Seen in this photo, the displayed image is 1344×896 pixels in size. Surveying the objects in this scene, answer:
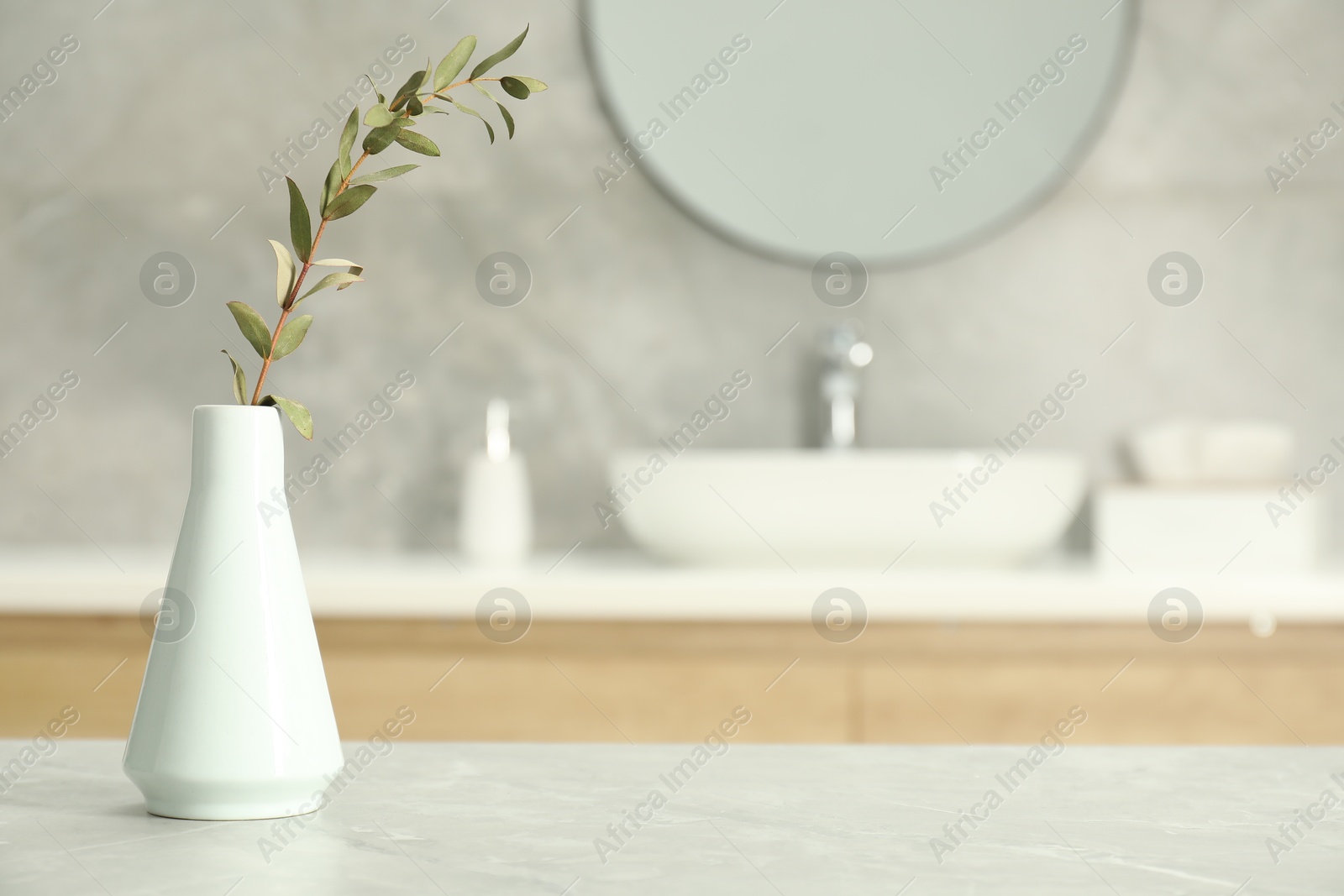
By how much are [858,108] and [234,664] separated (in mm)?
1593

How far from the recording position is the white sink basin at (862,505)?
1392 millimetres

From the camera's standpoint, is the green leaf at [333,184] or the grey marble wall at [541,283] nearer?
the green leaf at [333,184]

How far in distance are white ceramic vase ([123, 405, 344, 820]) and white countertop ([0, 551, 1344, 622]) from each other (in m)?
0.84

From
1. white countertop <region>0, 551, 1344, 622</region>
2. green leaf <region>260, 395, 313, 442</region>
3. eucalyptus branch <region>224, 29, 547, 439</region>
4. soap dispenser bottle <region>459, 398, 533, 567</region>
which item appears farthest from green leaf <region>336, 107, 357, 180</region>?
soap dispenser bottle <region>459, 398, 533, 567</region>

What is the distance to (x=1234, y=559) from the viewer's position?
4.75ft

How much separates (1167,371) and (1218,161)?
0.36 m

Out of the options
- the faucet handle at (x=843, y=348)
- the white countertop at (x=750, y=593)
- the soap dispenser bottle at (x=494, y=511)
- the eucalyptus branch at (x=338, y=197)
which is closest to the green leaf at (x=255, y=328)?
the eucalyptus branch at (x=338, y=197)

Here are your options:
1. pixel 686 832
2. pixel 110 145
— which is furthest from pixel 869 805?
pixel 110 145

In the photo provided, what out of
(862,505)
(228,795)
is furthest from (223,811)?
(862,505)

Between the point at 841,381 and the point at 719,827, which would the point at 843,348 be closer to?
the point at 841,381

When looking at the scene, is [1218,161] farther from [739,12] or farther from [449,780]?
[449,780]

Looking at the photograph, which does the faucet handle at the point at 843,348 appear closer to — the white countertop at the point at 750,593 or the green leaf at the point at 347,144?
the white countertop at the point at 750,593

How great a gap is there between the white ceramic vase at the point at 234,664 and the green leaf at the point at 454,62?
174mm

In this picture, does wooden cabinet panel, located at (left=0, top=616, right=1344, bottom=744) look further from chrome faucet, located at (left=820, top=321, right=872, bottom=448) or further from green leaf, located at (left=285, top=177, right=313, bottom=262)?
green leaf, located at (left=285, top=177, right=313, bottom=262)
